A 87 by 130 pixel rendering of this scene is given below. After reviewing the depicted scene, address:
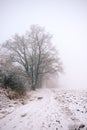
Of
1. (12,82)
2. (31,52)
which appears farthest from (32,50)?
(12,82)

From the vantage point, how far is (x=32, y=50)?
19.5 metres

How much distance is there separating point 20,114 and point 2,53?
53.8 feet

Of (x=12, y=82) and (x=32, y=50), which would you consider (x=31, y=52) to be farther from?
(x=12, y=82)

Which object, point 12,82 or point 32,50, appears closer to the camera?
point 12,82

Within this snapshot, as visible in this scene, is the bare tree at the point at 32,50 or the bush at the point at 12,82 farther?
the bare tree at the point at 32,50

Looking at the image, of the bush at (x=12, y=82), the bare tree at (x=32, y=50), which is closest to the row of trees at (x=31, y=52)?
the bare tree at (x=32, y=50)

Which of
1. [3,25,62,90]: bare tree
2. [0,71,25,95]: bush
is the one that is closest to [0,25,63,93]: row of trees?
[3,25,62,90]: bare tree

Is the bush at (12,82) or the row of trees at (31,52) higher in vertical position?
the row of trees at (31,52)

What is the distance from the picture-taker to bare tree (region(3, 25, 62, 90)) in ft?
63.2

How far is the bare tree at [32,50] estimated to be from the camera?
19.2m

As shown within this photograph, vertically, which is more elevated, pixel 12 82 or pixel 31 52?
pixel 31 52

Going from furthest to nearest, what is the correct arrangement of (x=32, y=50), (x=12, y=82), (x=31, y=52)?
1. (x=31, y=52)
2. (x=32, y=50)
3. (x=12, y=82)

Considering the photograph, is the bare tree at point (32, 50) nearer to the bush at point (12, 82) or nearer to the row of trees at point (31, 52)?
the row of trees at point (31, 52)

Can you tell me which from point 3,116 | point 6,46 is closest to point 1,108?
point 3,116
